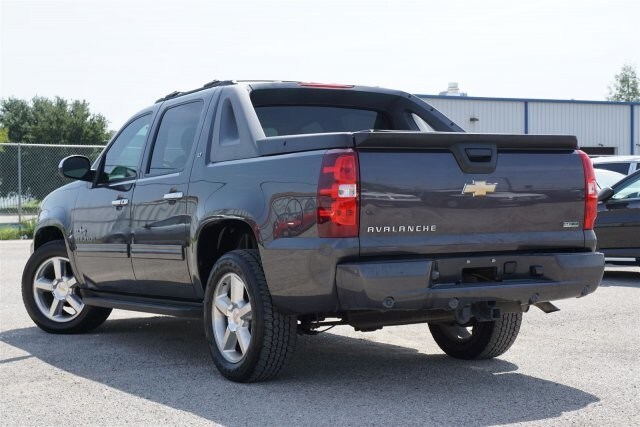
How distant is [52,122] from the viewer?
63469 mm

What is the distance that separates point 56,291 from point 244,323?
301 centimetres

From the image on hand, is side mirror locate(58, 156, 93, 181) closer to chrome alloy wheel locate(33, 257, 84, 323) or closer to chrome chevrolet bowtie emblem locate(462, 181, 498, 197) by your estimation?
chrome alloy wheel locate(33, 257, 84, 323)

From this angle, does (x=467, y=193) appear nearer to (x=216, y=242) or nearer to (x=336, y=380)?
(x=336, y=380)

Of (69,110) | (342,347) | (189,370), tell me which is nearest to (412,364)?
(342,347)

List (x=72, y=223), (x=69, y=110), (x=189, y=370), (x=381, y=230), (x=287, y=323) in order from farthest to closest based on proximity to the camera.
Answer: (x=69, y=110) < (x=72, y=223) < (x=189, y=370) < (x=287, y=323) < (x=381, y=230)

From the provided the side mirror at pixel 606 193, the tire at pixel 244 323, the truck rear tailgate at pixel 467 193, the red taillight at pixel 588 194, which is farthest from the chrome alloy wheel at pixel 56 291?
the side mirror at pixel 606 193

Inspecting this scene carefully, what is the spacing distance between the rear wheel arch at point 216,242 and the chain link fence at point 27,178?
17.3m

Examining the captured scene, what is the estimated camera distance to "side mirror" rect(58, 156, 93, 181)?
7871mm

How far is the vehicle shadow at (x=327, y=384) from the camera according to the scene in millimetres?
5141

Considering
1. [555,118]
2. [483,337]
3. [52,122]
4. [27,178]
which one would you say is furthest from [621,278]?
[52,122]

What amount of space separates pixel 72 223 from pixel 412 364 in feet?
10.4

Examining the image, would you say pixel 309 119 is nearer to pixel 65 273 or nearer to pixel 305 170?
pixel 305 170

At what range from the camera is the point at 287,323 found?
18.7 ft

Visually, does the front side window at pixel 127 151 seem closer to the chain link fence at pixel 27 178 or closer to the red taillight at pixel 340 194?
the red taillight at pixel 340 194
